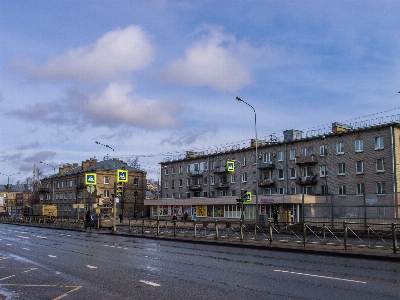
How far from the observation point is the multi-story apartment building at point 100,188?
276 ft

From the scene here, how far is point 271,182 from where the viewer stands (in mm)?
61125

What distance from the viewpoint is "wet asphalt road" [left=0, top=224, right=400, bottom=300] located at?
9.30 m

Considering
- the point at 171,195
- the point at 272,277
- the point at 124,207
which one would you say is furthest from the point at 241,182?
the point at 272,277

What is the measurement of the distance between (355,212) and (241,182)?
3782 centimetres

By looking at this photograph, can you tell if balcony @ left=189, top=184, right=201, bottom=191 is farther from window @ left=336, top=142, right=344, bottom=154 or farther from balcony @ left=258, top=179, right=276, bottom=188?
window @ left=336, top=142, right=344, bottom=154

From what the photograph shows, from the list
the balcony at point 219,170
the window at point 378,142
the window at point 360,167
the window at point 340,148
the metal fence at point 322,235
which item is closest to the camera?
the metal fence at point 322,235

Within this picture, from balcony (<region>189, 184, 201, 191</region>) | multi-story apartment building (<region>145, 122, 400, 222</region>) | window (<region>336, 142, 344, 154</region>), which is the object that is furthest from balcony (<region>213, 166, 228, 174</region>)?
window (<region>336, 142, 344, 154</region>)

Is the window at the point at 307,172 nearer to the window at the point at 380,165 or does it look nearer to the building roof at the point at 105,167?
the window at the point at 380,165

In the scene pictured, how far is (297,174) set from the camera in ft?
189

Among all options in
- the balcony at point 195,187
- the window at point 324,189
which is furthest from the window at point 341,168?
the balcony at point 195,187

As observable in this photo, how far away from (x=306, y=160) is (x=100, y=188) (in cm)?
4385

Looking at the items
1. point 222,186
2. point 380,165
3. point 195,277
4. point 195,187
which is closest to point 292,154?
point 380,165

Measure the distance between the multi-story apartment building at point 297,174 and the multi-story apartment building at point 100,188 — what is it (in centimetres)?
1361

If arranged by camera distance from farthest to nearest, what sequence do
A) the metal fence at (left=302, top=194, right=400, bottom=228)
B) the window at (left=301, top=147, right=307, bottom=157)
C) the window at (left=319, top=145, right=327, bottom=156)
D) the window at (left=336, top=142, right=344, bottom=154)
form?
1. the window at (left=301, top=147, right=307, bottom=157)
2. the window at (left=319, top=145, right=327, bottom=156)
3. the window at (left=336, top=142, right=344, bottom=154)
4. the metal fence at (left=302, top=194, right=400, bottom=228)
